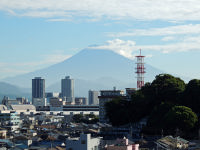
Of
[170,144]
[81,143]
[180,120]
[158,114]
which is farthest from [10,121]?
[81,143]

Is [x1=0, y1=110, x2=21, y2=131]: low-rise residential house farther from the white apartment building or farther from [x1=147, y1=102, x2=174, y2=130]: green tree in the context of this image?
[x1=147, y1=102, x2=174, y2=130]: green tree

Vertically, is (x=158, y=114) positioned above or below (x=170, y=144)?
above

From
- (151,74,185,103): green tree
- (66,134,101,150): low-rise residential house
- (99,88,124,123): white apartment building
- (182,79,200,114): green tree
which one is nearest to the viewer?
(66,134,101,150): low-rise residential house

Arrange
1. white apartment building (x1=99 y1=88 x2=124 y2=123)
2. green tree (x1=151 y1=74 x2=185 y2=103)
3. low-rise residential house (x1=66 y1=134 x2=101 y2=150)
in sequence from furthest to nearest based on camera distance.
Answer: white apartment building (x1=99 y1=88 x2=124 y2=123) → green tree (x1=151 y1=74 x2=185 y2=103) → low-rise residential house (x1=66 y1=134 x2=101 y2=150)

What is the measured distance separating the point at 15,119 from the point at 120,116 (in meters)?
22.7

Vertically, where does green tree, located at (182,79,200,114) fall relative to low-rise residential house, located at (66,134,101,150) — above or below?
above

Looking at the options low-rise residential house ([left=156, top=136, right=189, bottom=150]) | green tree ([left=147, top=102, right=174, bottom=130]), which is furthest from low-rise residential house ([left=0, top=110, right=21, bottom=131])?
low-rise residential house ([left=156, top=136, right=189, bottom=150])

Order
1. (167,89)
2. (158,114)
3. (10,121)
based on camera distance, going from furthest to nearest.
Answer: (10,121), (167,89), (158,114)

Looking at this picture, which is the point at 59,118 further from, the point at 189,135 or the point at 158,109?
the point at 189,135

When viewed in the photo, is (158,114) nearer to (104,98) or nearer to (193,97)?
(193,97)

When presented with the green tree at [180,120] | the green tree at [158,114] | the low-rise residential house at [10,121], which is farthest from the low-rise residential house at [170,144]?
the low-rise residential house at [10,121]

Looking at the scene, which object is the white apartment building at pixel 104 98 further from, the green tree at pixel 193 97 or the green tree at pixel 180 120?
the green tree at pixel 180 120

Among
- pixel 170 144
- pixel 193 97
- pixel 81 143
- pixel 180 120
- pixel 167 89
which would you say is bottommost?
pixel 170 144

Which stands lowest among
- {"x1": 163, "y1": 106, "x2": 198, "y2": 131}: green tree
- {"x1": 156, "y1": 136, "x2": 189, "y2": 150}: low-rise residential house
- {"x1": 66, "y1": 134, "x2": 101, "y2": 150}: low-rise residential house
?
{"x1": 156, "y1": 136, "x2": 189, "y2": 150}: low-rise residential house
